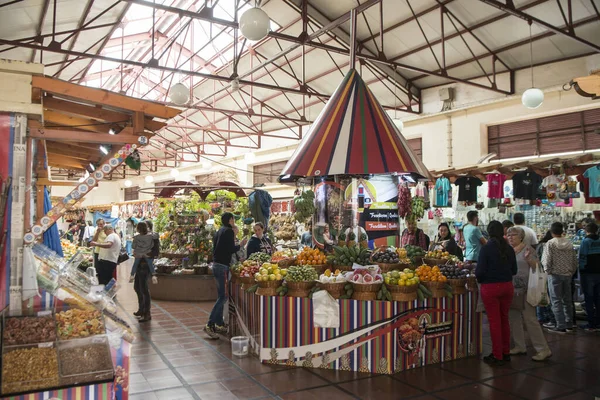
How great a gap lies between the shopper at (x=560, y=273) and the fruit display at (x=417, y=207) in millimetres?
2815

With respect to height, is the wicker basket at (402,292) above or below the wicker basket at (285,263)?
below

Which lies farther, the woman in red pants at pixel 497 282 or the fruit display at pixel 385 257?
the fruit display at pixel 385 257

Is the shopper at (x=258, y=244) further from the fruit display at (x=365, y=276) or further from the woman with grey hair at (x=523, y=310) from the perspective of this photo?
the woman with grey hair at (x=523, y=310)

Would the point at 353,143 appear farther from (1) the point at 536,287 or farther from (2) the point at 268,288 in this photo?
(1) the point at 536,287

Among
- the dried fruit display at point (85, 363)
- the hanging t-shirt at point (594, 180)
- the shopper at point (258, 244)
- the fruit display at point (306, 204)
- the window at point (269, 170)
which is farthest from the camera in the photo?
the window at point (269, 170)

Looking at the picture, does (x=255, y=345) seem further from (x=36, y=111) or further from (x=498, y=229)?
(x=36, y=111)

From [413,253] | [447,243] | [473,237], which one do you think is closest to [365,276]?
[413,253]

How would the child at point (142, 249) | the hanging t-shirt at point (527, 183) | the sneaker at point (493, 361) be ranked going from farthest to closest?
1. the hanging t-shirt at point (527, 183)
2. the child at point (142, 249)
3. the sneaker at point (493, 361)

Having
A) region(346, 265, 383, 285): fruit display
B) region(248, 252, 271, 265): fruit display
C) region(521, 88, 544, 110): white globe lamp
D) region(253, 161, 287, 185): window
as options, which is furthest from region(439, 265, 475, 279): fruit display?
region(253, 161, 287, 185): window

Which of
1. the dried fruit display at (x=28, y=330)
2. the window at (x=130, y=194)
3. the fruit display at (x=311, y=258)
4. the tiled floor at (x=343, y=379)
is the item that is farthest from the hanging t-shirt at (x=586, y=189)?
the window at (x=130, y=194)

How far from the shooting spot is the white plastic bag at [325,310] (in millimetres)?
4723

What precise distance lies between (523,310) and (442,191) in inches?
162

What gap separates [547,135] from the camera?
10.5 metres

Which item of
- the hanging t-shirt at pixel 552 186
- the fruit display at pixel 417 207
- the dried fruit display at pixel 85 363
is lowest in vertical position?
the dried fruit display at pixel 85 363
